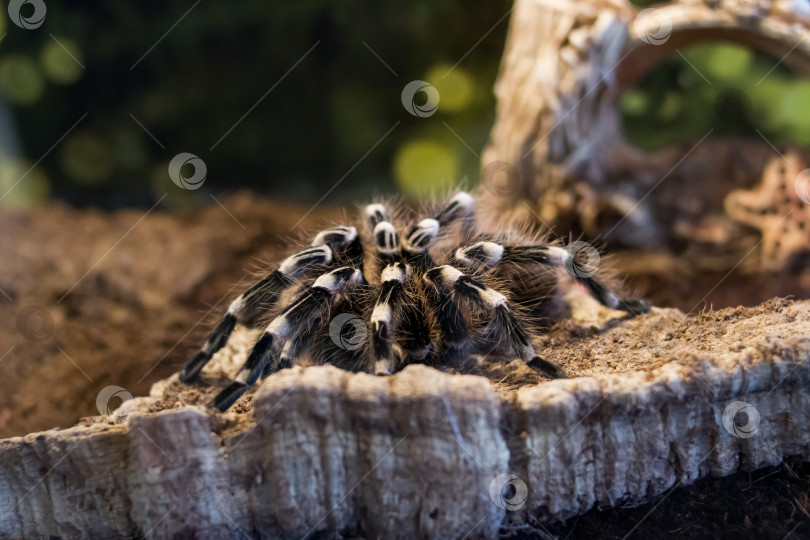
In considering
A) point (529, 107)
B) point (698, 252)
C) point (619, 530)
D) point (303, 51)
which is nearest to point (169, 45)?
point (303, 51)

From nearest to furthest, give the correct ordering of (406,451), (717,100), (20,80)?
(406,451) < (717,100) < (20,80)

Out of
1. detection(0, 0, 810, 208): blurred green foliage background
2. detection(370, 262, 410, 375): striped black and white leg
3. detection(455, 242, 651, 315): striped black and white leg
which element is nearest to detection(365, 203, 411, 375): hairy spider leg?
detection(370, 262, 410, 375): striped black and white leg

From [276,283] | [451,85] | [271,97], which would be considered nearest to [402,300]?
[276,283]

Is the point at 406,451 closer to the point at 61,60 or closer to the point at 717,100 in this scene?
the point at 717,100

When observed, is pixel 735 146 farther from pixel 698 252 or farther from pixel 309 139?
pixel 309 139

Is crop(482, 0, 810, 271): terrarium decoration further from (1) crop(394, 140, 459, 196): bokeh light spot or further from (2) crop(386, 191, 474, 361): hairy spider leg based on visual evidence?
(2) crop(386, 191, 474, 361): hairy spider leg

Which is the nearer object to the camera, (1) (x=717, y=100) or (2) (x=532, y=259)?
(2) (x=532, y=259)
